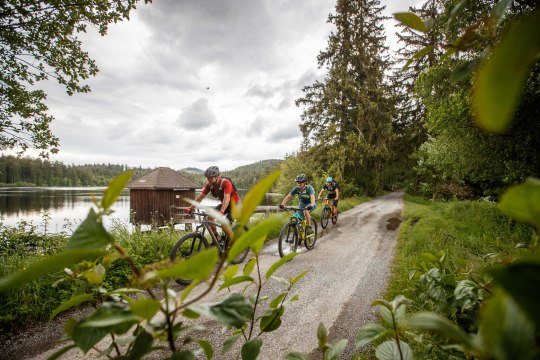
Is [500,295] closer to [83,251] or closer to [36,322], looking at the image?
[83,251]

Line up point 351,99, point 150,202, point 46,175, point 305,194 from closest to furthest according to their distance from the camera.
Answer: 1. point 305,194
2. point 150,202
3. point 351,99
4. point 46,175

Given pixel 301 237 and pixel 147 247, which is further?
pixel 301 237

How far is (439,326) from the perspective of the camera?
1.48 ft

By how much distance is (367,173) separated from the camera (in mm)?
27000

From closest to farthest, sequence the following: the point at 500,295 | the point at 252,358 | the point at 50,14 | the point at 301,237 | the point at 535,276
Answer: the point at 535,276, the point at 500,295, the point at 252,358, the point at 50,14, the point at 301,237

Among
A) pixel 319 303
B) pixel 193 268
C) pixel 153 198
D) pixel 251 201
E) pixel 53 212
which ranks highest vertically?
pixel 251 201

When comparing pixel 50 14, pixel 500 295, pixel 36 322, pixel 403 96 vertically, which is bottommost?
pixel 36 322

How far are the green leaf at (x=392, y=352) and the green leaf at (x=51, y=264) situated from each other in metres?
0.91

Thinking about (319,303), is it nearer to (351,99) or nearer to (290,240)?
(290,240)

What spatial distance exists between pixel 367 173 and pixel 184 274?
28.7 meters

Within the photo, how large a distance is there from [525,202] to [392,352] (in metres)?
0.77

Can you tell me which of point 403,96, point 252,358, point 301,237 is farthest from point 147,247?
point 403,96

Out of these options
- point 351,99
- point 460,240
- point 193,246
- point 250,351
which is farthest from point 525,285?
point 351,99

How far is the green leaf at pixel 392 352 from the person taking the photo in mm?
848
